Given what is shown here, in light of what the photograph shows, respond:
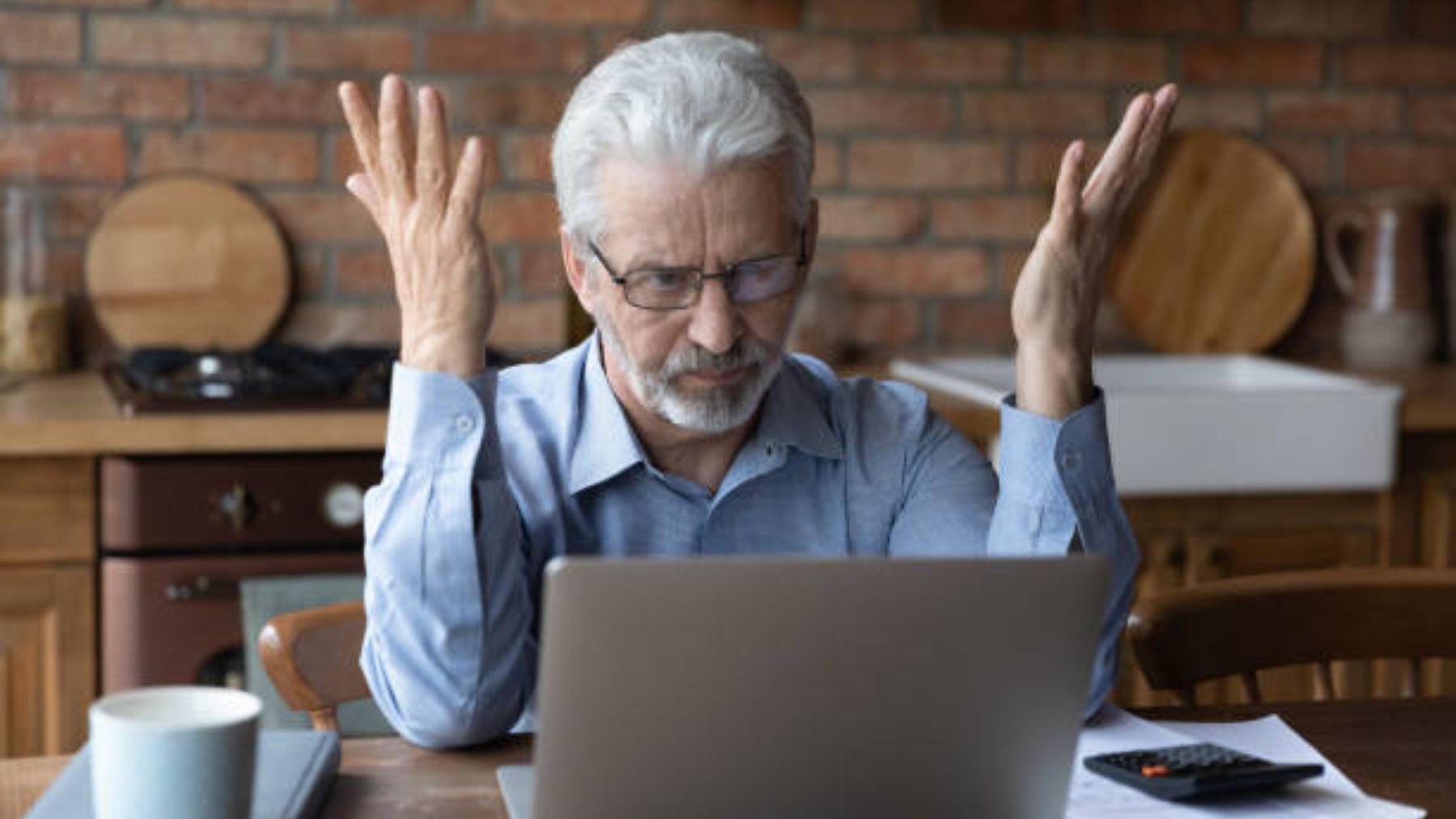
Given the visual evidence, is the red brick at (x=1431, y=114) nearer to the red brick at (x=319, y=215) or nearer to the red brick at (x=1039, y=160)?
A: the red brick at (x=1039, y=160)

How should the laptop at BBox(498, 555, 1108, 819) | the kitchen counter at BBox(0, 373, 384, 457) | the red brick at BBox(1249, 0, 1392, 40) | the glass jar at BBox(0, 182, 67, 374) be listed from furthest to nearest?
the red brick at BBox(1249, 0, 1392, 40) → the glass jar at BBox(0, 182, 67, 374) → the kitchen counter at BBox(0, 373, 384, 457) → the laptop at BBox(498, 555, 1108, 819)

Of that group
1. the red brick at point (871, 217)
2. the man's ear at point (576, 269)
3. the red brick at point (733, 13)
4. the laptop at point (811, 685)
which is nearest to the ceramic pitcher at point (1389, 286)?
the red brick at point (871, 217)

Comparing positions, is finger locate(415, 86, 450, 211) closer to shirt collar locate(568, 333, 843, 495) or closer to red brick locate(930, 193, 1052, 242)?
shirt collar locate(568, 333, 843, 495)

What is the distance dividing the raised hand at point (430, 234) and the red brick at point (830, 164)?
71.3 inches

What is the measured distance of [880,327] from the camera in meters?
3.25

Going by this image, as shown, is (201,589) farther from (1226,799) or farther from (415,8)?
(1226,799)

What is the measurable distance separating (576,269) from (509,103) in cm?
150

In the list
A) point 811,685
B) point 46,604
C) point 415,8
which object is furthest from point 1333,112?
point 811,685

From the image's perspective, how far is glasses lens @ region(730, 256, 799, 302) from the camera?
1.56 metres

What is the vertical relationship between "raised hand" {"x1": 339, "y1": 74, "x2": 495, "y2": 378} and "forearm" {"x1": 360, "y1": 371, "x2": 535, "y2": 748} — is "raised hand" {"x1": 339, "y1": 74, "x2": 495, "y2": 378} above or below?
above

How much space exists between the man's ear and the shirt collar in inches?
2.8

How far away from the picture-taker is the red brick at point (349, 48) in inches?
118

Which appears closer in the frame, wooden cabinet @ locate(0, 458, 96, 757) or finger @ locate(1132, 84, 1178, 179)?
finger @ locate(1132, 84, 1178, 179)

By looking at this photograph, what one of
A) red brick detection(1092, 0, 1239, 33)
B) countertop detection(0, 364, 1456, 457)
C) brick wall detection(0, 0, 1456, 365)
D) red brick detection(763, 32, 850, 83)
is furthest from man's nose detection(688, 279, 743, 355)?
red brick detection(1092, 0, 1239, 33)
